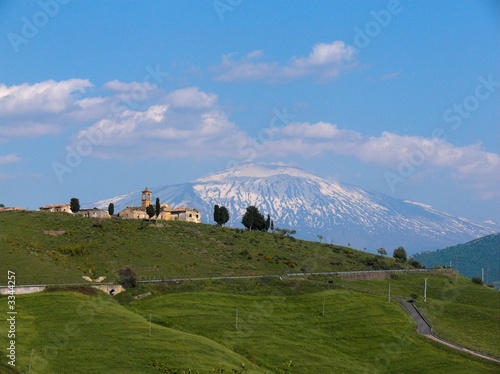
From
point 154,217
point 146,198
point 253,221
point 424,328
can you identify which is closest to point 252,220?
point 253,221

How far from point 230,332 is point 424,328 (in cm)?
3073

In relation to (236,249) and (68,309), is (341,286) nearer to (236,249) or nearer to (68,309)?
(236,249)

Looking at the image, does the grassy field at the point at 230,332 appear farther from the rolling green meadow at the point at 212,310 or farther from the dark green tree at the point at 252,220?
the dark green tree at the point at 252,220

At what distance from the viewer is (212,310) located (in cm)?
9988

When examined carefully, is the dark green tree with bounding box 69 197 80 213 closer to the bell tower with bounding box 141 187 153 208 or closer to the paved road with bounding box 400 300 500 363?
the bell tower with bounding box 141 187 153 208

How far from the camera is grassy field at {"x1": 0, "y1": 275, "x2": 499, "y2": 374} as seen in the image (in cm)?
7538

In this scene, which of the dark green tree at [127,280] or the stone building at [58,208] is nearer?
the dark green tree at [127,280]

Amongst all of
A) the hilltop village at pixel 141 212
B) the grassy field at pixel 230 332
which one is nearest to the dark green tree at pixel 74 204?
the hilltop village at pixel 141 212

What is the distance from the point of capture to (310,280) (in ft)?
408

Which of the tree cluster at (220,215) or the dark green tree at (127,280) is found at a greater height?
the tree cluster at (220,215)

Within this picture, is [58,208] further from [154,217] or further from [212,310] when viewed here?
[212,310]

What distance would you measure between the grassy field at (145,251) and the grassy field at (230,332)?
13.7 meters

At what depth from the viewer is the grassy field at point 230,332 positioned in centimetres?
7538

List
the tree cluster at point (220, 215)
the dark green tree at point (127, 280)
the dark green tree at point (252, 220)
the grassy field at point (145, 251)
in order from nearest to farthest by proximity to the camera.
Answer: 1. the dark green tree at point (127, 280)
2. the grassy field at point (145, 251)
3. the tree cluster at point (220, 215)
4. the dark green tree at point (252, 220)
